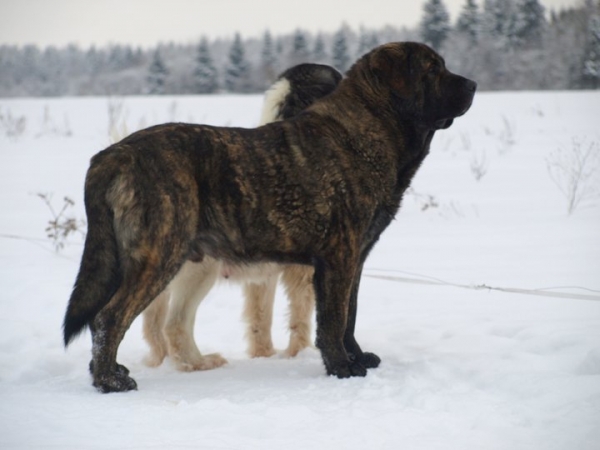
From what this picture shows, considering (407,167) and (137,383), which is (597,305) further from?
(137,383)

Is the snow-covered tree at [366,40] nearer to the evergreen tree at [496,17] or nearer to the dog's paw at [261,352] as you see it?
the evergreen tree at [496,17]

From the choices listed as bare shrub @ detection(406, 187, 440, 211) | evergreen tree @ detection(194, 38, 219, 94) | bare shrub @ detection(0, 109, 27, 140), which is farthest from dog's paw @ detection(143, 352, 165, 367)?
evergreen tree @ detection(194, 38, 219, 94)

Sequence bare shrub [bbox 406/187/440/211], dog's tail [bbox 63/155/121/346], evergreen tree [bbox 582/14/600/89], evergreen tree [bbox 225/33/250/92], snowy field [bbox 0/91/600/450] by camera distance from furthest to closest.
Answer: evergreen tree [bbox 225/33/250/92] < evergreen tree [bbox 582/14/600/89] < bare shrub [bbox 406/187/440/211] < dog's tail [bbox 63/155/121/346] < snowy field [bbox 0/91/600/450]

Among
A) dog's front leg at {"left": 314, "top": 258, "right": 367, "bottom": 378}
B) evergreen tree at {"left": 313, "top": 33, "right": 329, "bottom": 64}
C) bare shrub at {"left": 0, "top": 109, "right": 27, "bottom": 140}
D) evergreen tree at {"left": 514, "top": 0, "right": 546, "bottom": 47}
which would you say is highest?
dog's front leg at {"left": 314, "top": 258, "right": 367, "bottom": 378}

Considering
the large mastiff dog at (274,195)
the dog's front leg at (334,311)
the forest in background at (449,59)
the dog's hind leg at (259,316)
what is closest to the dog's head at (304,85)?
the large mastiff dog at (274,195)

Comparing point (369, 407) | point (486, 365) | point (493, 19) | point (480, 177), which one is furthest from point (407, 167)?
point (493, 19)

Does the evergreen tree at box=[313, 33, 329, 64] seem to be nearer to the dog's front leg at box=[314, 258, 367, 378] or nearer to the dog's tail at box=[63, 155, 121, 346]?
the dog's front leg at box=[314, 258, 367, 378]

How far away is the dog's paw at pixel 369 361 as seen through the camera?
4414mm

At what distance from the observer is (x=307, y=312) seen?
5.27 metres

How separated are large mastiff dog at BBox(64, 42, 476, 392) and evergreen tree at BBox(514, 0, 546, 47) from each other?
6044 centimetres

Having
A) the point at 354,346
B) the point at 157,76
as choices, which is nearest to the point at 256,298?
the point at 354,346

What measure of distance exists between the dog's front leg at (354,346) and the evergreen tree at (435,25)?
57175 millimetres

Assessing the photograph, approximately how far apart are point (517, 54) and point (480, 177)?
49835 mm

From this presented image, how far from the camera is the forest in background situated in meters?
49.8
